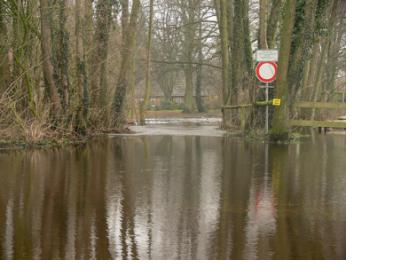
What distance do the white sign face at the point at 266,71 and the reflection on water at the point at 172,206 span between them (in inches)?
216

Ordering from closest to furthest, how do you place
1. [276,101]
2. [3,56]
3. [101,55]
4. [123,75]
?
[276,101] → [3,56] → [101,55] → [123,75]

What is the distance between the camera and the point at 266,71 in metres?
23.6

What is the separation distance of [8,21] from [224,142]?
8.20 meters

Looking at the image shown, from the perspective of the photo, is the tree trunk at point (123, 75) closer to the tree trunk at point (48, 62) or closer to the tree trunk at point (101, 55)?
the tree trunk at point (101, 55)

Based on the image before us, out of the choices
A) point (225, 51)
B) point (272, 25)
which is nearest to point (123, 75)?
point (225, 51)

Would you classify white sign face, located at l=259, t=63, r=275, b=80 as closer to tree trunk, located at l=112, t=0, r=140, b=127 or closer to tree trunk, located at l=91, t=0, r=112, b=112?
tree trunk, located at l=91, t=0, r=112, b=112

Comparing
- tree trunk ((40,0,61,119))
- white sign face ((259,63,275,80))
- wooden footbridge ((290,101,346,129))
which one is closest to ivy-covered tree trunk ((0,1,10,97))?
tree trunk ((40,0,61,119))

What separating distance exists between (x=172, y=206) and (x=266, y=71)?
13987 millimetres

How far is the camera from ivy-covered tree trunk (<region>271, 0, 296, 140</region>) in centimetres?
2236

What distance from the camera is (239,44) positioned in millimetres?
31125

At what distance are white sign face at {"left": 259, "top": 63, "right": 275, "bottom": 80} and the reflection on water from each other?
A: 18.0ft

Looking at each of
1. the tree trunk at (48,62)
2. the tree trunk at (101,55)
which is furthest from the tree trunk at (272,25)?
the tree trunk at (48,62)

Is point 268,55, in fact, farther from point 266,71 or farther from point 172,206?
point 172,206
